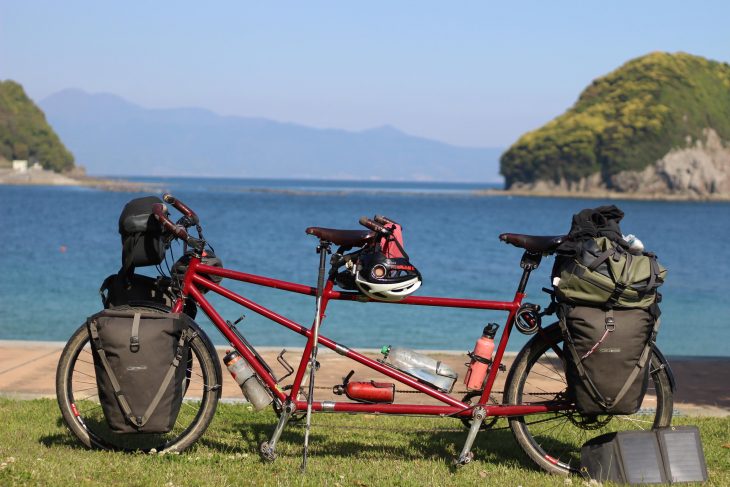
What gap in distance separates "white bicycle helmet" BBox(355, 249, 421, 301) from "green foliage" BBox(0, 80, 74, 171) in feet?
606

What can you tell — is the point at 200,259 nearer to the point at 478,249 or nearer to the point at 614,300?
the point at 614,300

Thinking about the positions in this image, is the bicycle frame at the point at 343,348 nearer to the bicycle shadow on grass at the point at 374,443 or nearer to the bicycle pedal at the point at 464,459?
the bicycle pedal at the point at 464,459

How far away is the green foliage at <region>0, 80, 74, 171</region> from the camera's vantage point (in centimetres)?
18012

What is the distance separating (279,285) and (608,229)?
72.4 inches

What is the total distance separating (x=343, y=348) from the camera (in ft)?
19.1

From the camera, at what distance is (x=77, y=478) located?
211 inches

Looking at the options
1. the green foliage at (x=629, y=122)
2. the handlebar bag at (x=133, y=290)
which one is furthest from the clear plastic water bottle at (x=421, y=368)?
the green foliage at (x=629, y=122)

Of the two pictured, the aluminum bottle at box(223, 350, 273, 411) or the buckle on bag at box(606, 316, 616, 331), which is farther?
the aluminum bottle at box(223, 350, 273, 411)

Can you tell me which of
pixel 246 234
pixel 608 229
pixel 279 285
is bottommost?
pixel 246 234

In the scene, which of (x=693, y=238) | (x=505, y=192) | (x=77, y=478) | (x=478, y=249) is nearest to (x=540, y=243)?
(x=77, y=478)

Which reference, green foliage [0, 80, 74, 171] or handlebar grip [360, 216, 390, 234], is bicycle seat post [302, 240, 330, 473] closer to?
handlebar grip [360, 216, 390, 234]

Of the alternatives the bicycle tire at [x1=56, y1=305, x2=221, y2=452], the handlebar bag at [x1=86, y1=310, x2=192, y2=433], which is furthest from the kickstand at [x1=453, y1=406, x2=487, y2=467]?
the handlebar bag at [x1=86, y1=310, x2=192, y2=433]

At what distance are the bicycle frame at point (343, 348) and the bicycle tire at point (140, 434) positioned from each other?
18 cm

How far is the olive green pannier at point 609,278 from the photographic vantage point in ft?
17.7
